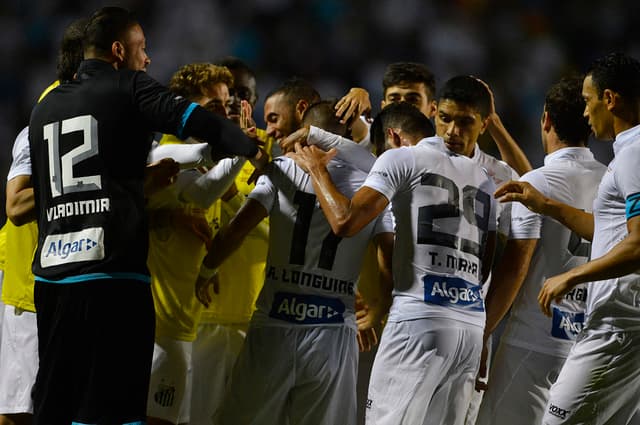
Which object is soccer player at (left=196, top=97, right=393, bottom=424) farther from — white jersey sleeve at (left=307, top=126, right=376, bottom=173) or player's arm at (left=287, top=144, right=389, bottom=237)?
player's arm at (left=287, top=144, right=389, bottom=237)

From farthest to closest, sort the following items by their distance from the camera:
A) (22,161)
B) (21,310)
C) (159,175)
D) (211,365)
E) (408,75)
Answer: (408,75)
(211,365)
(21,310)
(22,161)
(159,175)

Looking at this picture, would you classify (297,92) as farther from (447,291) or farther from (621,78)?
(621,78)

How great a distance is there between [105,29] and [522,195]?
202 cm

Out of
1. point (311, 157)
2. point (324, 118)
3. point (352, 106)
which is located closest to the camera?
point (311, 157)

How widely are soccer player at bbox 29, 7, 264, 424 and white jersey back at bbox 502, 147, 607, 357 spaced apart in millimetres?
1616

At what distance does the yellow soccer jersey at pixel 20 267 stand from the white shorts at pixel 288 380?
4.02 ft

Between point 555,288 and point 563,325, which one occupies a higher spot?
point 555,288

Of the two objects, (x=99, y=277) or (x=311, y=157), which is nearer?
(x=99, y=277)

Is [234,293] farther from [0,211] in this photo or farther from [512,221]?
[0,211]

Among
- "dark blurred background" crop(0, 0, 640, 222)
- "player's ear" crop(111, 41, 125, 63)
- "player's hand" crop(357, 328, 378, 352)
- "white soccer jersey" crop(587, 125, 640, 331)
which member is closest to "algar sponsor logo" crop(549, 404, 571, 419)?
"white soccer jersey" crop(587, 125, 640, 331)

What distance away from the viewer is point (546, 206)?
436 cm

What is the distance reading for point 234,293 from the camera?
17.8 ft

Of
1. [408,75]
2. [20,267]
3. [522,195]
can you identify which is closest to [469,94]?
[522,195]

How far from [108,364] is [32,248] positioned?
4.45 feet
